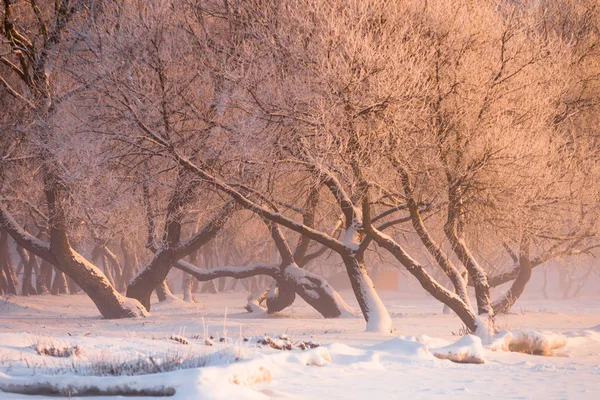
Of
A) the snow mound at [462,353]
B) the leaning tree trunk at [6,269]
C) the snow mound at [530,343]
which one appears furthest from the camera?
the leaning tree trunk at [6,269]

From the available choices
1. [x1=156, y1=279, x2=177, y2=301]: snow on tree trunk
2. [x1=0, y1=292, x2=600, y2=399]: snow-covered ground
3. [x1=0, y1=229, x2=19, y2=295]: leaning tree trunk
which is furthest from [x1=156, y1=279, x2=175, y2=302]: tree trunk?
[x1=0, y1=292, x2=600, y2=399]: snow-covered ground

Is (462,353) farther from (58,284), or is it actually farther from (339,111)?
(58,284)

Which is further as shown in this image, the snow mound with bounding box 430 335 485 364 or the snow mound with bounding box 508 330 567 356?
the snow mound with bounding box 508 330 567 356

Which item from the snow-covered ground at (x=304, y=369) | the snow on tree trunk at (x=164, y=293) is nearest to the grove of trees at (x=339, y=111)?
the snow-covered ground at (x=304, y=369)

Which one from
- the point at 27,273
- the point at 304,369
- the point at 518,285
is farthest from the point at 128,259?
the point at 304,369

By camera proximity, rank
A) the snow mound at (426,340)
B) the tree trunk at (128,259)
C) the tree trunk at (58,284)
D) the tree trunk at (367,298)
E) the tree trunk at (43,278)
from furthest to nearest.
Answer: the tree trunk at (58,284) < the tree trunk at (128,259) < the tree trunk at (43,278) < the tree trunk at (367,298) < the snow mound at (426,340)

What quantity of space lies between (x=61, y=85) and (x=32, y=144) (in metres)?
1.64

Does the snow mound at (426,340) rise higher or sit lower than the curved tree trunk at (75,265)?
lower

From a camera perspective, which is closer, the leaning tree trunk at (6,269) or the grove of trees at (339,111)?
the grove of trees at (339,111)

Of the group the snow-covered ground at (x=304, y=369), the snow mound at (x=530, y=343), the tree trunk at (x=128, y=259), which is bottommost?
the snow-covered ground at (x=304, y=369)

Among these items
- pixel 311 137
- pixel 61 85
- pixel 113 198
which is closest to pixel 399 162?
pixel 311 137

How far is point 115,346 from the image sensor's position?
1013 centimetres

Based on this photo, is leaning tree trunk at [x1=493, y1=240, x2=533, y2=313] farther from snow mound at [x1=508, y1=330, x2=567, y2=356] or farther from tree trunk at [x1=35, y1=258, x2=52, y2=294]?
tree trunk at [x1=35, y1=258, x2=52, y2=294]

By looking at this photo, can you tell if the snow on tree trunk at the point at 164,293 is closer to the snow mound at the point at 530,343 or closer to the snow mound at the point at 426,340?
the snow mound at the point at 530,343
